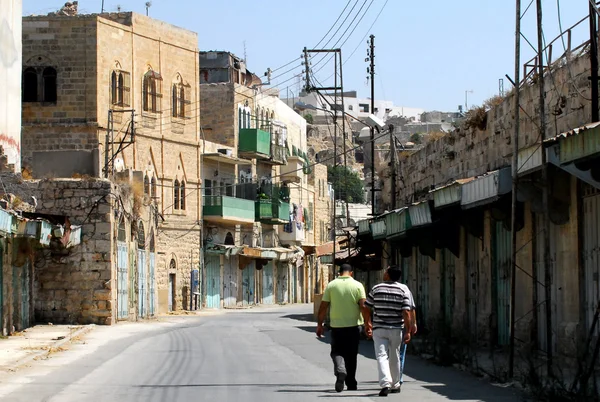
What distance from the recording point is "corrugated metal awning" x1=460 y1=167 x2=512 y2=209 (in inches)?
676

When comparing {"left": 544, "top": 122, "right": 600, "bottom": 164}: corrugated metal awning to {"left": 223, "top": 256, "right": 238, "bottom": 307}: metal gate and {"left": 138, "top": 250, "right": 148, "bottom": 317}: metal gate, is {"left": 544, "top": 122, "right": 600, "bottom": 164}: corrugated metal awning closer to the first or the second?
{"left": 138, "top": 250, "right": 148, "bottom": 317}: metal gate

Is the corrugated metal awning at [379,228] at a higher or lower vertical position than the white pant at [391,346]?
higher

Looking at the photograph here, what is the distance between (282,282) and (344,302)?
5922 centimetres

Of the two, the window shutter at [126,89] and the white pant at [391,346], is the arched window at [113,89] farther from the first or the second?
the white pant at [391,346]

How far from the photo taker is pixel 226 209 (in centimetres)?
6012

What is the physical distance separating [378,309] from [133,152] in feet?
127

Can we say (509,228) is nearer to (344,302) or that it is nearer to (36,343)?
(344,302)

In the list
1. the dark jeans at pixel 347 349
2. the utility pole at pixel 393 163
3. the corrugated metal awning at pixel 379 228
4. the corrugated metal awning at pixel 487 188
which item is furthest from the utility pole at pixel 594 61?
the utility pole at pixel 393 163

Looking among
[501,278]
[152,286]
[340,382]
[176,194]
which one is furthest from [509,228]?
[176,194]

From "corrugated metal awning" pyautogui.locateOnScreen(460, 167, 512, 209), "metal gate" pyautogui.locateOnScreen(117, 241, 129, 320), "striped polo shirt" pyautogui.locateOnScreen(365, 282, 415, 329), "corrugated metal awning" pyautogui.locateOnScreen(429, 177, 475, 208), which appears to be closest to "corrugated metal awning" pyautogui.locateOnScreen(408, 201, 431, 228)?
"corrugated metal awning" pyautogui.locateOnScreen(429, 177, 475, 208)

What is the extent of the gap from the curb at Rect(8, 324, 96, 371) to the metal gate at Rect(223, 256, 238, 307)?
3081 centimetres

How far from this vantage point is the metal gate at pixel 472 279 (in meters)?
23.8

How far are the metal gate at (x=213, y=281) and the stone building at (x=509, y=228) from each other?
29.3 m

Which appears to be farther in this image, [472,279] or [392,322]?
[472,279]
